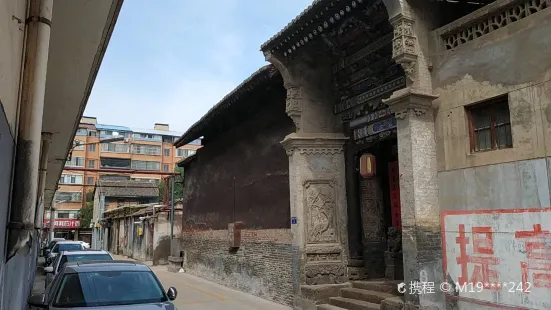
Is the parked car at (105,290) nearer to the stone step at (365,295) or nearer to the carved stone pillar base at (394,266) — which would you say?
the stone step at (365,295)

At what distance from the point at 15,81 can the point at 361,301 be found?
7.37 metres

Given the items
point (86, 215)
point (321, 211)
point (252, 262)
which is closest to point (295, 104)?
point (321, 211)

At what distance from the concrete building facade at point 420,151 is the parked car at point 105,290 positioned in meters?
3.82

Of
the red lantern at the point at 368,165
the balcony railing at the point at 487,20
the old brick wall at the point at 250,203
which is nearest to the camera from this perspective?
the balcony railing at the point at 487,20

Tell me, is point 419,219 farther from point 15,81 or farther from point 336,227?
point 15,81

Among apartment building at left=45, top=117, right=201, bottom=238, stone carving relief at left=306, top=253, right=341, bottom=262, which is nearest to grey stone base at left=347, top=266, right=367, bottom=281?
stone carving relief at left=306, top=253, right=341, bottom=262

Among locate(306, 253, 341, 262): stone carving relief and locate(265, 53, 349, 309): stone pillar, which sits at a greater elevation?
locate(265, 53, 349, 309): stone pillar

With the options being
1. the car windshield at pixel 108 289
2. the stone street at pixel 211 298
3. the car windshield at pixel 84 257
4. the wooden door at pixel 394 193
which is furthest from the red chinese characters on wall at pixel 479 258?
the car windshield at pixel 84 257

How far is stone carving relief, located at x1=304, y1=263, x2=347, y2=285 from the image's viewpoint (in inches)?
378

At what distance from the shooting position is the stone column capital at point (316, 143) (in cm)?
1001

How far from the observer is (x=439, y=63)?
710 cm

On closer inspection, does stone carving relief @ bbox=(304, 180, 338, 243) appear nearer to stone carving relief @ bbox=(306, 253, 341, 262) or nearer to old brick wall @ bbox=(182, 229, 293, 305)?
stone carving relief @ bbox=(306, 253, 341, 262)

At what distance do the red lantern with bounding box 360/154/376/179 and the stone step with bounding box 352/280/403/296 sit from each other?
86.9 inches

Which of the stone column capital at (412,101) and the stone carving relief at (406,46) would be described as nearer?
the stone column capital at (412,101)
